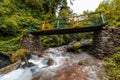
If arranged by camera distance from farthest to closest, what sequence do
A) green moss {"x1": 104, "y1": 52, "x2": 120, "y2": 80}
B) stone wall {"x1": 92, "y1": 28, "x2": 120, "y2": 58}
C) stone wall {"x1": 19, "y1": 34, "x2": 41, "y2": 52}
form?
stone wall {"x1": 19, "y1": 34, "x2": 41, "y2": 52} → stone wall {"x1": 92, "y1": 28, "x2": 120, "y2": 58} → green moss {"x1": 104, "y1": 52, "x2": 120, "y2": 80}

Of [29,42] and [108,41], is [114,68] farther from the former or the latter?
[29,42]

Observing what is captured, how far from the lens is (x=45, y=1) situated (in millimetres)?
25344

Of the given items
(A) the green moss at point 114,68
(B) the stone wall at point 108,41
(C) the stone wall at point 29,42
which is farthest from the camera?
(C) the stone wall at point 29,42

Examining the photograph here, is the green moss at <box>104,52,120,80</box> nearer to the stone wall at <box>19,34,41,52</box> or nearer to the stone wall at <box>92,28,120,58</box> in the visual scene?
the stone wall at <box>92,28,120,58</box>

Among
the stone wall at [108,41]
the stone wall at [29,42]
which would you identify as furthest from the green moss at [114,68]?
the stone wall at [29,42]

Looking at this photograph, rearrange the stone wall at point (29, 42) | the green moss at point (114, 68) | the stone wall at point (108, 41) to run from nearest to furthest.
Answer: the green moss at point (114, 68) < the stone wall at point (108, 41) < the stone wall at point (29, 42)

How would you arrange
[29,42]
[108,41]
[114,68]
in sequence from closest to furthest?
[114,68] < [108,41] < [29,42]

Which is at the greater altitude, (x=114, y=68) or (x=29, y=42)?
(x=29, y=42)

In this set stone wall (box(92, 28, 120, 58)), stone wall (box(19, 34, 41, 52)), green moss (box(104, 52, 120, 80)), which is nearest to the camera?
green moss (box(104, 52, 120, 80))

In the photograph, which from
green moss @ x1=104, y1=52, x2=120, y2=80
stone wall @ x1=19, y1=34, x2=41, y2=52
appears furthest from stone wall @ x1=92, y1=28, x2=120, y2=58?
stone wall @ x1=19, y1=34, x2=41, y2=52

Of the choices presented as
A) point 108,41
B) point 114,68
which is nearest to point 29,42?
point 108,41

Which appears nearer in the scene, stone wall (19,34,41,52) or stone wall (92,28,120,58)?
stone wall (92,28,120,58)

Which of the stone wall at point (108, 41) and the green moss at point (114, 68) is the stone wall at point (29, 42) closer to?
the stone wall at point (108, 41)

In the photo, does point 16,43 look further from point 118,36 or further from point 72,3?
point 72,3
